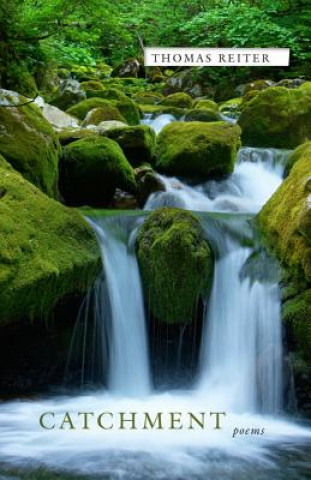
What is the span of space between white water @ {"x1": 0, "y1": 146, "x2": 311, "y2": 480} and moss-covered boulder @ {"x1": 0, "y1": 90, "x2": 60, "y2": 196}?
1.14 m

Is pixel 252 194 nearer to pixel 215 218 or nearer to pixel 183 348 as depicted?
pixel 215 218

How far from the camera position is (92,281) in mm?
4805

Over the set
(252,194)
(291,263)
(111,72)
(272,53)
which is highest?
(111,72)

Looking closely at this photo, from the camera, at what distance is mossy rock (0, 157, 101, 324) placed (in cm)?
396

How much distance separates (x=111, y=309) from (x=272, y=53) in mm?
5809

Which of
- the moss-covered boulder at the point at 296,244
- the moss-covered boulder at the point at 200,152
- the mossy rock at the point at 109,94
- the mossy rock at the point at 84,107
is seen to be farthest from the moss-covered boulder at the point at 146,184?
the mossy rock at the point at 109,94

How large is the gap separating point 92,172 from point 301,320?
3.95 metres

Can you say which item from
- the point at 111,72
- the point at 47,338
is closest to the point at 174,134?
the point at 47,338

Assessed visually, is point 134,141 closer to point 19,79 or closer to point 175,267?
point 19,79

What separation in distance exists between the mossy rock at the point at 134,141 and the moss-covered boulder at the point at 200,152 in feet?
1.18

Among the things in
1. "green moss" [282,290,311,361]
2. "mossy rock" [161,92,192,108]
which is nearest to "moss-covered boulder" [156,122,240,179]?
"green moss" [282,290,311,361]

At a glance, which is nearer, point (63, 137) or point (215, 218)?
point (215, 218)

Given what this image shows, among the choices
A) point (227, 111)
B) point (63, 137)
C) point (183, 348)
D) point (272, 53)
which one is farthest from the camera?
point (227, 111)

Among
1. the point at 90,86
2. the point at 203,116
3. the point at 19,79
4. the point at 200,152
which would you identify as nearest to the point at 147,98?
the point at 90,86
